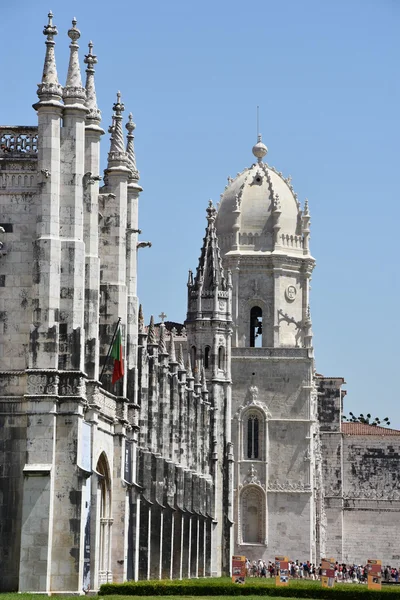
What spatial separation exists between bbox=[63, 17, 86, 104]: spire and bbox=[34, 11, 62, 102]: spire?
39 cm

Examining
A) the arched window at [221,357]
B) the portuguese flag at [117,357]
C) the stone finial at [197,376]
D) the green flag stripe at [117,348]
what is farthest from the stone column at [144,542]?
the arched window at [221,357]

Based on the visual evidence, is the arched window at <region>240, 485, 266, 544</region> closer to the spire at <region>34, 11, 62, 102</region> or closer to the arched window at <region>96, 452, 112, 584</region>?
the arched window at <region>96, 452, 112, 584</region>

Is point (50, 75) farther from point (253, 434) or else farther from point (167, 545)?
point (253, 434)

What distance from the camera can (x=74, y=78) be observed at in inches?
1943

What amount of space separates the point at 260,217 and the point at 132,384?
56.4m

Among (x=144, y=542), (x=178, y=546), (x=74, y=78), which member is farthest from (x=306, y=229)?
(x=74, y=78)

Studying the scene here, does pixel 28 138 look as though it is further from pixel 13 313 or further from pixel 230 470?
pixel 230 470

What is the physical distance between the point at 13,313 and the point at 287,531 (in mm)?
63938

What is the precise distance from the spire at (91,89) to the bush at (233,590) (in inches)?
575

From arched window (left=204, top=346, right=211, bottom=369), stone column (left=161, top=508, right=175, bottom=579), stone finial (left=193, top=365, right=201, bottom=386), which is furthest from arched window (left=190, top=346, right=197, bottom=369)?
stone column (left=161, top=508, right=175, bottom=579)

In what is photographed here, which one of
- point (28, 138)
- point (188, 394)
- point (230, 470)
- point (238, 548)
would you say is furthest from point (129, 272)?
point (238, 548)

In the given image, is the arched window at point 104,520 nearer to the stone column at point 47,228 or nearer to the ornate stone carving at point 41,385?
the ornate stone carving at point 41,385

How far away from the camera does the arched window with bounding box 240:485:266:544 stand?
109188 millimetres

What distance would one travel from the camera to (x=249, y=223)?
4500 inches
